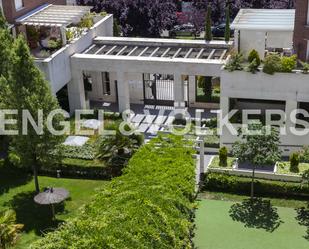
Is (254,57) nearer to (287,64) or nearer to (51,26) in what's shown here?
(287,64)

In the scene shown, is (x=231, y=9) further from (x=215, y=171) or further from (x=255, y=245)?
(x=255, y=245)

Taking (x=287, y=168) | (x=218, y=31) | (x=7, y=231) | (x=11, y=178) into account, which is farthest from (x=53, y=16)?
(x=218, y=31)

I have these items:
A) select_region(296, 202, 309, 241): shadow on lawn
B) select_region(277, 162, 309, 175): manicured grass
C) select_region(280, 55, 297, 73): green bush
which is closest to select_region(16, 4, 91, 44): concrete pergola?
select_region(280, 55, 297, 73): green bush

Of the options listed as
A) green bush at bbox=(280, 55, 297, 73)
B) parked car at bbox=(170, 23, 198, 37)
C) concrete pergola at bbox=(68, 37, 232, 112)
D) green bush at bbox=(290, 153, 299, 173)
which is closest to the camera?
green bush at bbox=(290, 153, 299, 173)

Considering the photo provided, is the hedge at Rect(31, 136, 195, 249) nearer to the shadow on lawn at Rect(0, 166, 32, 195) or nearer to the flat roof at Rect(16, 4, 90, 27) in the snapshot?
the shadow on lawn at Rect(0, 166, 32, 195)

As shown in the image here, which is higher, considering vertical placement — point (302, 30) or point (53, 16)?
point (53, 16)

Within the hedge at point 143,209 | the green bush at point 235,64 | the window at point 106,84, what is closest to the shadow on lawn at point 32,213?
the hedge at point 143,209
